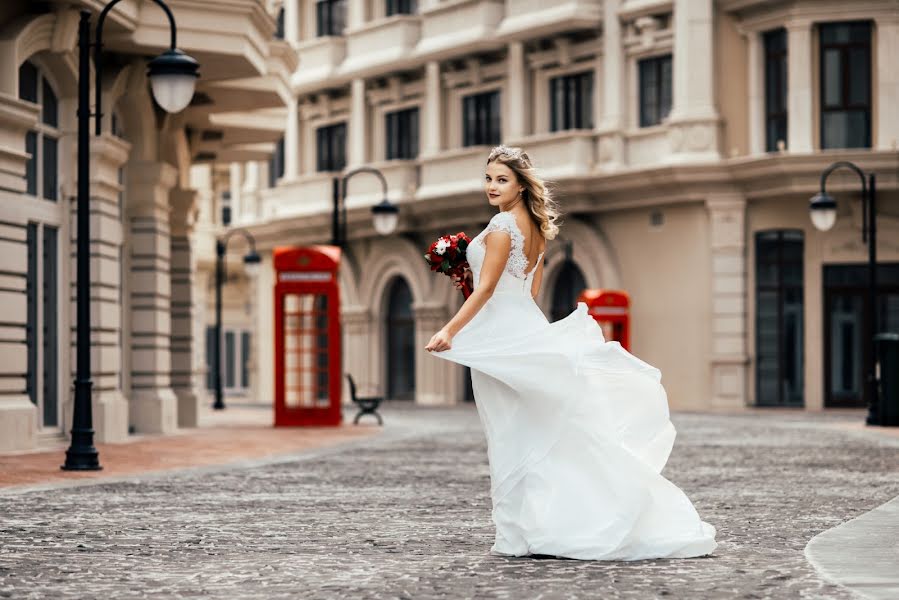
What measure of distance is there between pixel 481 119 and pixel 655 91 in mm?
5816

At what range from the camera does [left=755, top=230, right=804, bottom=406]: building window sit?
120ft

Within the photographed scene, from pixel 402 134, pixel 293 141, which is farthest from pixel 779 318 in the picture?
pixel 293 141

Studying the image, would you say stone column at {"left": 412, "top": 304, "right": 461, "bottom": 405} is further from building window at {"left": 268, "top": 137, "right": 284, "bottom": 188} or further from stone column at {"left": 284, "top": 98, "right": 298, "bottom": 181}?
building window at {"left": 268, "top": 137, "right": 284, "bottom": 188}

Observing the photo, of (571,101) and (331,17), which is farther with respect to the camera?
(331,17)

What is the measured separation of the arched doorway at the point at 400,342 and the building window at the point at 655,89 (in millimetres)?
9564

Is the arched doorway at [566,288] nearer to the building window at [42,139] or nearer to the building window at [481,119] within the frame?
the building window at [481,119]

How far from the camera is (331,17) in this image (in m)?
47.6

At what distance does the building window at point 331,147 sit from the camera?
47.5 meters

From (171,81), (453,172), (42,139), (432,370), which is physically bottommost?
(432,370)

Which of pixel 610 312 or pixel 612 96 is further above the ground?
pixel 612 96

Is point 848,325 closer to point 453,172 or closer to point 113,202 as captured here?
point 453,172

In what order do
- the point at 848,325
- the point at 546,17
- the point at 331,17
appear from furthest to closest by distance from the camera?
the point at 331,17, the point at 546,17, the point at 848,325

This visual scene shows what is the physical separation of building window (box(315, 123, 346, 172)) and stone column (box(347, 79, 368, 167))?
1.00m

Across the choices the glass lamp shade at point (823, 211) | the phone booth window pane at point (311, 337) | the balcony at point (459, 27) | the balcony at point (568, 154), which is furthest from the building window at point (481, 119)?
the phone booth window pane at point (311, 337)
